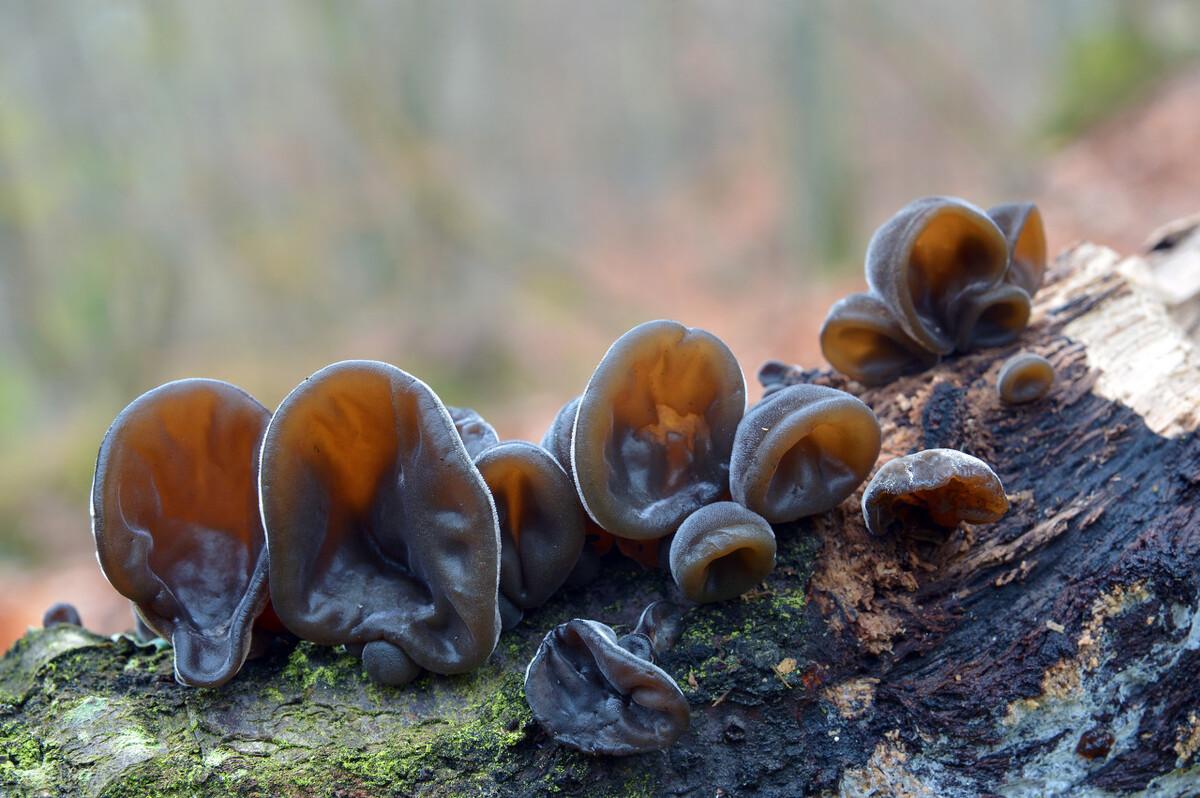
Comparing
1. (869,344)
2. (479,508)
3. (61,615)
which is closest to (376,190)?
(61,615)

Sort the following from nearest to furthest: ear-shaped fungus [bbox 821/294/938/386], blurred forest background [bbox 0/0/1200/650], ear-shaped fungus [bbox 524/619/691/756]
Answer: ear-shaped fungus [bbox 524/619/691/756] → ear-shaped fungus [bbox 821/294/938/386] → blurred forest background [bbox 0/0/1200/650]

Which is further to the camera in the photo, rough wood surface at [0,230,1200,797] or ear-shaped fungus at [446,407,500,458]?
ear-shaped fungus at [446,407,500,458]

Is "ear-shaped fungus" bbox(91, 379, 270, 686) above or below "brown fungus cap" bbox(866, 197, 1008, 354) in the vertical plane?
below

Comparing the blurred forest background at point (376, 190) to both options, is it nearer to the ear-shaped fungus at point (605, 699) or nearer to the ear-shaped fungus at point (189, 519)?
the ear-shaped fungus at point (189, 519)

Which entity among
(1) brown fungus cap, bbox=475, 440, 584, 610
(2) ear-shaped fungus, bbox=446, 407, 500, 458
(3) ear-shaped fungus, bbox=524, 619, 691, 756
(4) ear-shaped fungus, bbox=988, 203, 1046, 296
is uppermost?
(4) ear-shaped fungus, bbox=988, 203, 1046, 296

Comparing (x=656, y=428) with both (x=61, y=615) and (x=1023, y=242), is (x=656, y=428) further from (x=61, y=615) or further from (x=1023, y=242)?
(x=61, y=615)

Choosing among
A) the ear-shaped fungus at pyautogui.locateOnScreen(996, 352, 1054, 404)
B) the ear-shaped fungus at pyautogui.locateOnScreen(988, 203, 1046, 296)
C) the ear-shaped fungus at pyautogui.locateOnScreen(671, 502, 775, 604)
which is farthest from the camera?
the ear-shaped fungus at pyautogui.locateOnScreen(988, 203, 1046, 296)

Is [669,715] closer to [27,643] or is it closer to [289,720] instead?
[289,720]

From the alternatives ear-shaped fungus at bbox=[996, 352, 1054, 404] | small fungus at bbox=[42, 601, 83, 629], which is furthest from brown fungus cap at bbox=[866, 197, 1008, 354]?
small fungus at bbox=[42, 601, 83, 629]

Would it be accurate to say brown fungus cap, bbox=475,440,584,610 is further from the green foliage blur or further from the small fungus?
the green foliage blur
